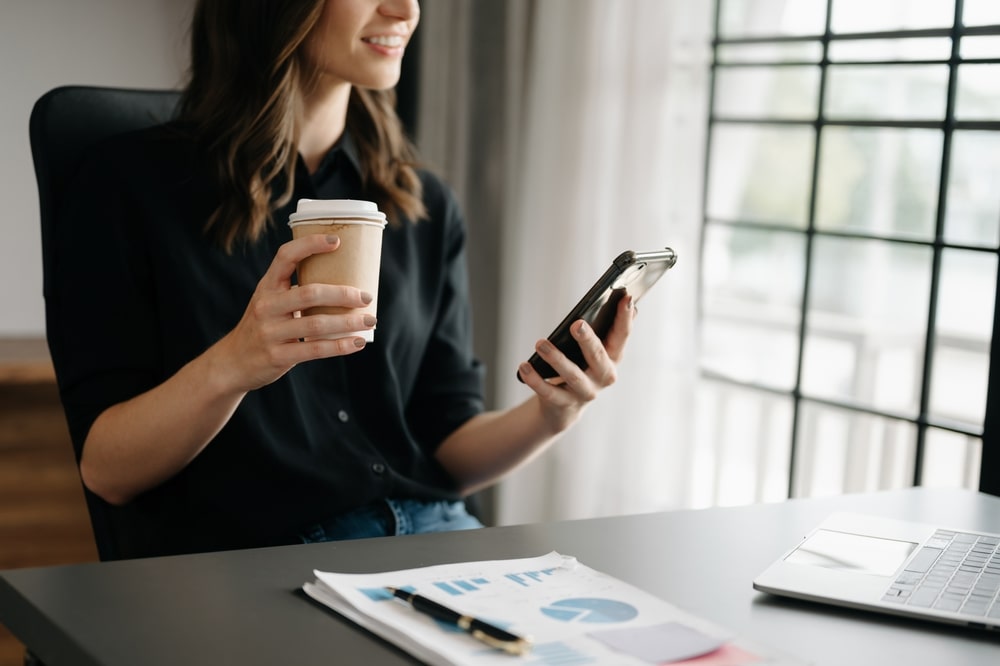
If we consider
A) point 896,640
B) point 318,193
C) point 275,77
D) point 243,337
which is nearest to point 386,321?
point 318,193

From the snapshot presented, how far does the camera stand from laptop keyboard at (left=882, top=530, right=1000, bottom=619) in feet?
3.07

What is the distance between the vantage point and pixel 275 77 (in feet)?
4.95

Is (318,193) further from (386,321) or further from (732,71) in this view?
(732,71)

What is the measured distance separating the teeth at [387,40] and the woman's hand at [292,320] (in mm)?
513

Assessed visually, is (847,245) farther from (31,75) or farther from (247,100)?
(31,75)

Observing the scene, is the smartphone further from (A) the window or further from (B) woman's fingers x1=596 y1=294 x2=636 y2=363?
(A) the window

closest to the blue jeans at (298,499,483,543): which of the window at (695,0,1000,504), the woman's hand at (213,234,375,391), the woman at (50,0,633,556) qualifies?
the woman at (50,0,633,556)

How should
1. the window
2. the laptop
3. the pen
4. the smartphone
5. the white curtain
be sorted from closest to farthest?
1. the pen
2. the laptop
3. the smartphone
4. the window
5. the white curtain

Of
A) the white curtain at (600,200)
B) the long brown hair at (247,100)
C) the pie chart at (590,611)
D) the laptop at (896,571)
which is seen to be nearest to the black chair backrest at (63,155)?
the long brown hair at (247,100)

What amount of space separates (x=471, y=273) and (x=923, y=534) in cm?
190

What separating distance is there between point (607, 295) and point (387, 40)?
526mm

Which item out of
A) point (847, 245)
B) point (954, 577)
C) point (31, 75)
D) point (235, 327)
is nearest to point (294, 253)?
point (235, 327)

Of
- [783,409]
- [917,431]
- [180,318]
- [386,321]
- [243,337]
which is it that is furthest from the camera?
[783,409]

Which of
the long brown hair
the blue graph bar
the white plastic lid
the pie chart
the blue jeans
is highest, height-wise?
the long brown hair
